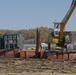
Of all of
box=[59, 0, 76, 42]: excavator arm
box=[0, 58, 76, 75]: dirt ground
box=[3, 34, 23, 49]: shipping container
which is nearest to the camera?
box=[0, 58, 76, 75]: dirt ground

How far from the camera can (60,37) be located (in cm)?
4869

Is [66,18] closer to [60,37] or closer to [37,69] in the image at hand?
[60,37]

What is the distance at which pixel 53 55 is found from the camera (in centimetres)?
4209

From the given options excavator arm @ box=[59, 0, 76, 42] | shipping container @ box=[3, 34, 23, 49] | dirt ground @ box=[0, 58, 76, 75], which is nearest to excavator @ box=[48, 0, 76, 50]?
excavator arm @ box=[59, 0, 76, 42]

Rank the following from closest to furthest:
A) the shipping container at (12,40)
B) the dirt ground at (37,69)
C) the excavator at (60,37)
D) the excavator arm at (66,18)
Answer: the dirt ground at (37,69), the excavator arm at (66,18), the shipping container at (12,40), the excavator at (60,37)

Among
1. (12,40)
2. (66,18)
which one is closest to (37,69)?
(12,40)

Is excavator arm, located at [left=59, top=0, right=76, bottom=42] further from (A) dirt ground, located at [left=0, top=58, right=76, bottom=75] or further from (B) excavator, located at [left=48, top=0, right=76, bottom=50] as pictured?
(A) dirt ground, located at [left=0, top=58, right=76, bottom=75]

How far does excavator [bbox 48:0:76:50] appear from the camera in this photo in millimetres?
47388

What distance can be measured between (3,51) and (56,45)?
8297 mm

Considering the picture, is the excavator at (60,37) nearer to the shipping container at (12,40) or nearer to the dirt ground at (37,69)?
the shipping container at (12,40)

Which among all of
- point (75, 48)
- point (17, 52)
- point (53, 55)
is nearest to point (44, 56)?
point (53, 55)

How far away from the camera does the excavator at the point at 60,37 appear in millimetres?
47388

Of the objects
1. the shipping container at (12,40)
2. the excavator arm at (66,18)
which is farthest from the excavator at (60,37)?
the shipping container at (12,40)

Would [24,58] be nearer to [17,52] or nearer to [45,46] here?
[17,52]
